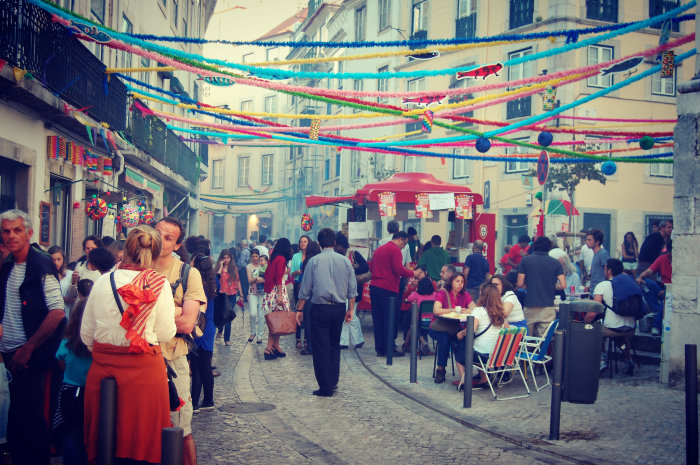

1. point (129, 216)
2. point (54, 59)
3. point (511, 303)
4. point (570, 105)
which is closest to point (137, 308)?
point (511, 303)

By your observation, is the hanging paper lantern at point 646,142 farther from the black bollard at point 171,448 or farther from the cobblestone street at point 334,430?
the black bollard at point 171,448

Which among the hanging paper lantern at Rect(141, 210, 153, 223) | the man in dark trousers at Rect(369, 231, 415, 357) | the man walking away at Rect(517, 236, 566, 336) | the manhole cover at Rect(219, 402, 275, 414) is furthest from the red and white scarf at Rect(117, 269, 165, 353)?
the hanging paper lantern at Rect(141, 210, 153, 223)

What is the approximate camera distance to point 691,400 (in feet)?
17.3

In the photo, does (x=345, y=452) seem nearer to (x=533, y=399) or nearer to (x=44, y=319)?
(x=44, y=319)

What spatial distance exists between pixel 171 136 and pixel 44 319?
1764 cm

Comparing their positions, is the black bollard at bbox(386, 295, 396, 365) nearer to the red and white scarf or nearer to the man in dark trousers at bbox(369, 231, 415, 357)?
the man in dark trousers at bbox(369, 231, 415, 357)

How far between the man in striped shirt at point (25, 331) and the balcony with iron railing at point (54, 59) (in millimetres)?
5390

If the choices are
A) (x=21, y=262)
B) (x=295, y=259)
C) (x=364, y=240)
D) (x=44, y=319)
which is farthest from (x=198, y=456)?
(x=364, y=240)

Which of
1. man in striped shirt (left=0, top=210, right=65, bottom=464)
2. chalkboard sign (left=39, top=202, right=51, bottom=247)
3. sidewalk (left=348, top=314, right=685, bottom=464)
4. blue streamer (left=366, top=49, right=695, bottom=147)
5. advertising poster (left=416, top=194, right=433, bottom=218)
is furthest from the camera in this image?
advertising poster (left=416, top=194, right=433, bottom=218)

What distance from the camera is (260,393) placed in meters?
8.38

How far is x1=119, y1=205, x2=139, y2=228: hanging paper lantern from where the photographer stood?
13227mm

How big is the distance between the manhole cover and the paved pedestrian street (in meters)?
0.01

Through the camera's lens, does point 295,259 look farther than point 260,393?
Yes

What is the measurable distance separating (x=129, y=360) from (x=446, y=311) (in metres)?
6.33
